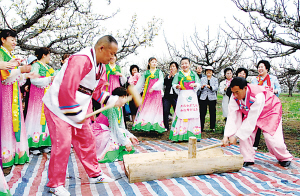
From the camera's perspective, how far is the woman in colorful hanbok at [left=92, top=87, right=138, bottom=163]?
355 cm

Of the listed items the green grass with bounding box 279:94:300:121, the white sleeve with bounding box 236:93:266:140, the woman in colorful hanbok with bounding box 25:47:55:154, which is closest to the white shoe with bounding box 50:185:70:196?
the woman in colorful hanbok with bounding box 25:47:55:154

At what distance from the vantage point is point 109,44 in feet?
7.85

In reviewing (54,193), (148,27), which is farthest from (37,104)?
(148,27)

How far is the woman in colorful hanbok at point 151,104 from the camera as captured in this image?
563cm

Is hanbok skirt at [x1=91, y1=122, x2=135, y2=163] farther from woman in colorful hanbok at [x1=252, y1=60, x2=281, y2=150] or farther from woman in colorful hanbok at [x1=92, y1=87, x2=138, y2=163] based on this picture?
woman in colorful hanbok at [x1=252, y1=60, x2=281, y2=150]

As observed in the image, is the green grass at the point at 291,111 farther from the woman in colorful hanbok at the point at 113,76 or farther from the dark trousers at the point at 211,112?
the woman in colorful hanbok at the point at 113,76

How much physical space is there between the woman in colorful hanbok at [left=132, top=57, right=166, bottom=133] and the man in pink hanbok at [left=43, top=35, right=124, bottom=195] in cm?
310

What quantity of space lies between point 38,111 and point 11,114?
0.68 meters

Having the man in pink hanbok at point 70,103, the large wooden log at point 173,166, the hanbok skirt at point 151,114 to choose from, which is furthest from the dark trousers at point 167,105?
the man in pink hanbok at point 70,103

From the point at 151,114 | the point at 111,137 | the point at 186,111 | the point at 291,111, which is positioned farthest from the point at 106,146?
the point at 291,111

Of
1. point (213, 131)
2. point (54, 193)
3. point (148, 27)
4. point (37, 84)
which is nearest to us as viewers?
point (54, 193)

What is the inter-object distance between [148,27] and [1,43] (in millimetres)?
6597

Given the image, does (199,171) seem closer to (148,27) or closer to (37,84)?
(37,84)

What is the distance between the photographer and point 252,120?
3.27 metres
